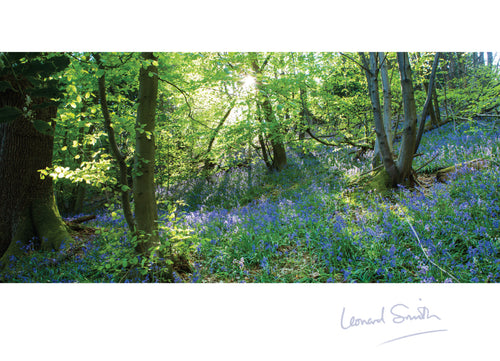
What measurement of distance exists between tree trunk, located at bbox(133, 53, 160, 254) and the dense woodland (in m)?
0.01

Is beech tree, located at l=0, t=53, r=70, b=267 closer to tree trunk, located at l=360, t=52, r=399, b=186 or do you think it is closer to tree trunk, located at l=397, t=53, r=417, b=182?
tree trunk, located at l=360, t=52, r=399, b=186

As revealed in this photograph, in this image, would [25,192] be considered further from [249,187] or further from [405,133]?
[405,133]

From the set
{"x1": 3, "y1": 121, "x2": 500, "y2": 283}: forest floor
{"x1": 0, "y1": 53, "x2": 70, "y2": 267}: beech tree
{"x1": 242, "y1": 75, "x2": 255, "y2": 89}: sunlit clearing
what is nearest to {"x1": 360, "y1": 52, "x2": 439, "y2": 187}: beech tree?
{"x1": 3, "y1": 121, "x2": 500, "y2": 283}: forest floor

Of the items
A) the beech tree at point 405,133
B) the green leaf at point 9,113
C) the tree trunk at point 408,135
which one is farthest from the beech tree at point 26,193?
the tree trunk at point 408,135

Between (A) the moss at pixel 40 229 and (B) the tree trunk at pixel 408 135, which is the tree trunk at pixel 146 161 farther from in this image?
(B) the tree trunk at pixel 408 135

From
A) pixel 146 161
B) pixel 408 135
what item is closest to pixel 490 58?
pixel 408 135

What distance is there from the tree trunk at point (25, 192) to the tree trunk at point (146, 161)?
172 cm

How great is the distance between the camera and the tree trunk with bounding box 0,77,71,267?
351cm

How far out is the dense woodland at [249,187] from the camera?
7.56 feet

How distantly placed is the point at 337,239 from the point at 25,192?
4242mm
